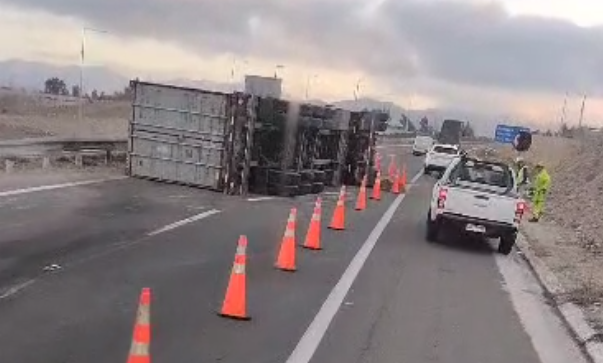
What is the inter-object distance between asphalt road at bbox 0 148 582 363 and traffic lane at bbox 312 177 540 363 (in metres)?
0.03

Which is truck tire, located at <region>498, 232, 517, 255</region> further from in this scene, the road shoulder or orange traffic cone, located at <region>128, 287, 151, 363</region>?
orange traffic cone, located at <region>128, 287, 151, 363</region>

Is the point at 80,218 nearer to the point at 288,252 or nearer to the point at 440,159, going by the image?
the point at 288,252

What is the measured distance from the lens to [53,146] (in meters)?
24.6

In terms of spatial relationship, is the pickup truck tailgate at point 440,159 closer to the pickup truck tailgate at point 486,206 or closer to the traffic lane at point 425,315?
the pickup truck tailgate at point 486,206

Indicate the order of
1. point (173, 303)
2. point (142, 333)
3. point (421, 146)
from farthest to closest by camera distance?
point (421, 146) < point (173, 303) < point (142, 333)

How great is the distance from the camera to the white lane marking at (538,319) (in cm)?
917

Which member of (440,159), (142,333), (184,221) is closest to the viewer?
(142,333)

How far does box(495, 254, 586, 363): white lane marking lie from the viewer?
917 cm

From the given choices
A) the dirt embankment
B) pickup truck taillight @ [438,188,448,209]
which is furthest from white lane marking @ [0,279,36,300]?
pickup truck taillight @ [438,188,448,209]

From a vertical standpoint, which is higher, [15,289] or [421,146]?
[15,289]

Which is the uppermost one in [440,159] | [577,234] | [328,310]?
[328,310]

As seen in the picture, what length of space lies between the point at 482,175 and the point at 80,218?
8258 mm

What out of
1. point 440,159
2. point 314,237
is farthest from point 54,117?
point 314,237

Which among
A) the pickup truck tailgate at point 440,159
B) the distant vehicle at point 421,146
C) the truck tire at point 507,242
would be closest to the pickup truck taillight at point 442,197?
the truck tire at point 507,242
